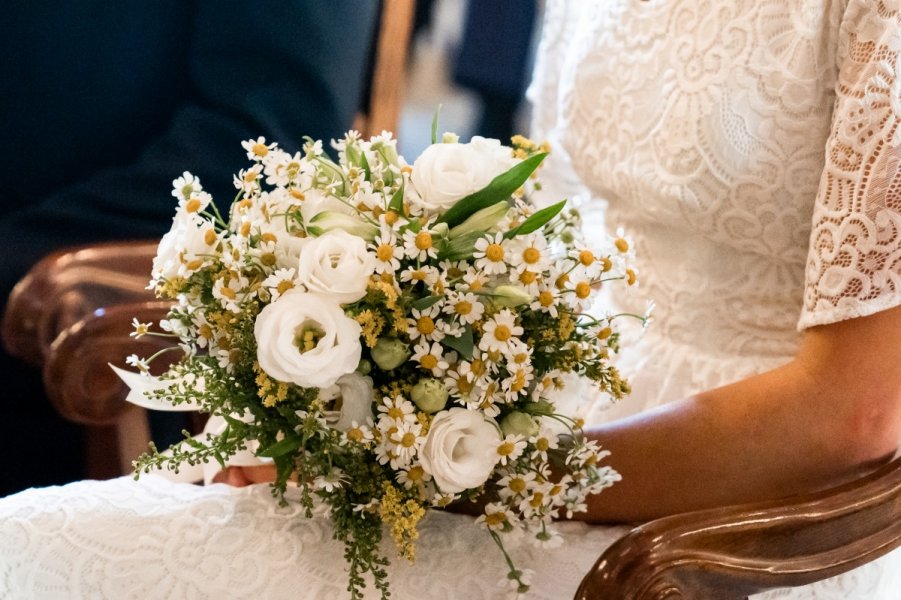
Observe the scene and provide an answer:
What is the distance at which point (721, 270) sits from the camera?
41.3 inches

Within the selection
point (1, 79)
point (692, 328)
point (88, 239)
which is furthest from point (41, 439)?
point (692, 328)

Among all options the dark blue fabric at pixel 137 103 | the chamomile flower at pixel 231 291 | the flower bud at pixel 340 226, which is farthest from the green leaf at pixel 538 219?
the dark blue fabric at pixel 137 103

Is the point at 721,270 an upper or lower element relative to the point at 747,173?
lower

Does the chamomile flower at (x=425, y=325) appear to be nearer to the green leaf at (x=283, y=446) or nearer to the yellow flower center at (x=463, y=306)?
the yellow flower center at (x=463, y=306)

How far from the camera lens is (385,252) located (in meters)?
0.71

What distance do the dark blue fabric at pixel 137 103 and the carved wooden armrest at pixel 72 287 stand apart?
405mm

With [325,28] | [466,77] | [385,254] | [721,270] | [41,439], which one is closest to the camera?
[385,254]

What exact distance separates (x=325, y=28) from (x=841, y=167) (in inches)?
42.9

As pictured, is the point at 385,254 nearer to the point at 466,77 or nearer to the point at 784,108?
the point at 784,108

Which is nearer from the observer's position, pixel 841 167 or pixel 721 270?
pixel 841 167

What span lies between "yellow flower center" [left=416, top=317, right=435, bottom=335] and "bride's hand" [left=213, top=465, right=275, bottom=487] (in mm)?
293

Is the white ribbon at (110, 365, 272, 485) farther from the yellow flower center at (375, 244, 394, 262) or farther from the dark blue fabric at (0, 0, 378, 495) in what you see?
the dark blue fabric at (0, 0, 378, 495)

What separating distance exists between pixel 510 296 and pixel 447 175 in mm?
109

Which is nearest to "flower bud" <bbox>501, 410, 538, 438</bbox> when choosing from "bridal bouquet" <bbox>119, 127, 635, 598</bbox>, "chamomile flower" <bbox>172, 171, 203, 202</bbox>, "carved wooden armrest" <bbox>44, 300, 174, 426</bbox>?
"bridal bouquet" <bbox>119, 127, 635, 598</bbox>
